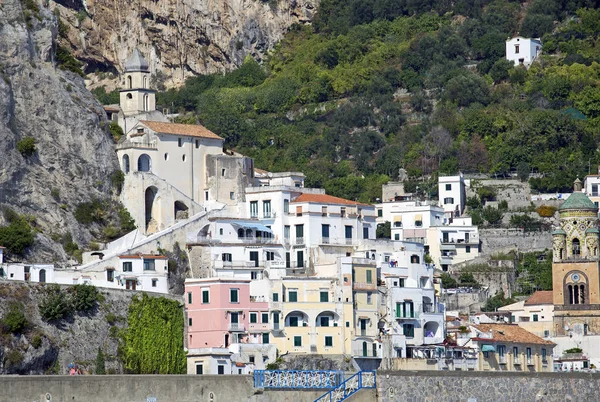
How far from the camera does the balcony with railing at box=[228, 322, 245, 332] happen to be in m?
81.9

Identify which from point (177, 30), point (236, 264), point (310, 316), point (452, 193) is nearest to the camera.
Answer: point (310, 316)

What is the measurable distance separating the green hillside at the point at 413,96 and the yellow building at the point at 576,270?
51.2 ft

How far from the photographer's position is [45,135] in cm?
9200

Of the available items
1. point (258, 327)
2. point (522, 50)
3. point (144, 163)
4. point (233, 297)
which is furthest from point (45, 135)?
point (522, 50)

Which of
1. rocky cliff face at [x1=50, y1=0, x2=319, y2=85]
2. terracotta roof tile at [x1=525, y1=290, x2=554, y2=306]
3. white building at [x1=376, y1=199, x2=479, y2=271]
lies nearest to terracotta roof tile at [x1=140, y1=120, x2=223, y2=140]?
white building at [x1=376, y1=199, x2=479, y2=271]

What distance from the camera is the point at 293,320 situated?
8369 centimetres

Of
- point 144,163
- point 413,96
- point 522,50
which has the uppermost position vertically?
point 522,50

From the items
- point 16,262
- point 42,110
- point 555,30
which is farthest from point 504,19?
point 16,262

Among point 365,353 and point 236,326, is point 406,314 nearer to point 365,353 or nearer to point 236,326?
point 365,353

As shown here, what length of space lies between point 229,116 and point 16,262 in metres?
51.0

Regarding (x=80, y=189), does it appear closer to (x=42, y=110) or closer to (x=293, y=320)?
(x=42, y=110)

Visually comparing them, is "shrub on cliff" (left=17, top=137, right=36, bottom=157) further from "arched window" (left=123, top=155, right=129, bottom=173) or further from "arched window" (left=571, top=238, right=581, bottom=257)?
"arched window" (left=571, top=238, right=581, bottom=257)

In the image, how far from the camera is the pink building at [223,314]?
8166cm

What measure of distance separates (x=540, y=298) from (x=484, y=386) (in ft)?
158
